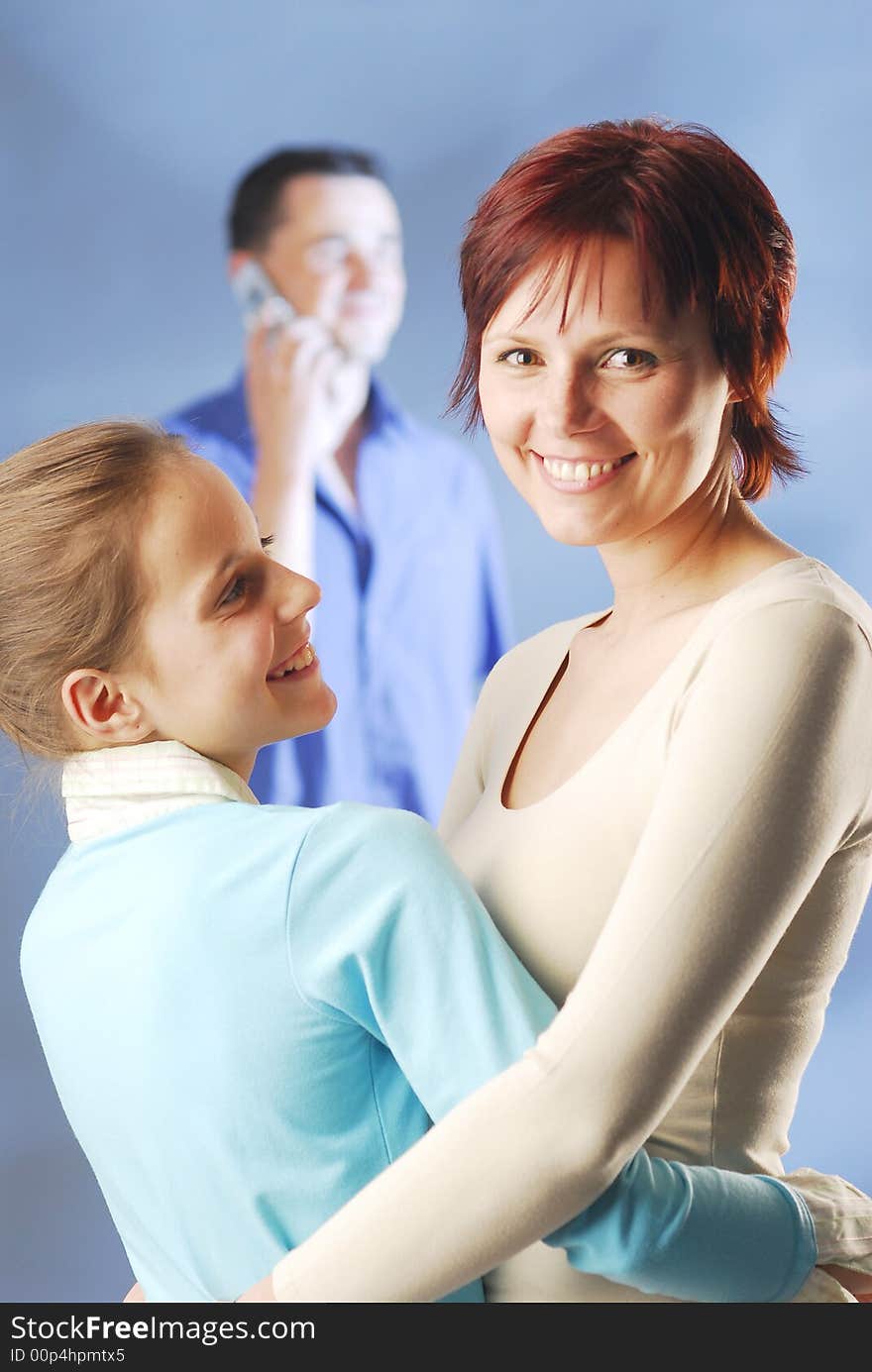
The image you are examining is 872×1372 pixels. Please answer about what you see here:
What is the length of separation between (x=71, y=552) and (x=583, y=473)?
1.27ft

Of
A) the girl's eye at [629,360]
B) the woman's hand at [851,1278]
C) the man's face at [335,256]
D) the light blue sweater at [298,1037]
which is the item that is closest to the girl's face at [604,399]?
the girl's eye at [629,360]

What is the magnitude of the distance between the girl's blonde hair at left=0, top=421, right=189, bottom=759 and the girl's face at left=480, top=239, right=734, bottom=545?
27 cm

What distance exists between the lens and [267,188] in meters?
3.51

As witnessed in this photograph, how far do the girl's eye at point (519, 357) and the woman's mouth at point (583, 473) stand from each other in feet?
0.25

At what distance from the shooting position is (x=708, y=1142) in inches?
43.8

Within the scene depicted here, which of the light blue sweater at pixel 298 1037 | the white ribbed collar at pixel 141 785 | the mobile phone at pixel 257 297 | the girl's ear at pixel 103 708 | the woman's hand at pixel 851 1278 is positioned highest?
the mobile phone at pixel 257 297

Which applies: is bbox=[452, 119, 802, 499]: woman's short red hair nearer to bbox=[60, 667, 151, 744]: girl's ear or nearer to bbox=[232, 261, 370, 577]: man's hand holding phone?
bbox=[60, 667, 151, 744]: girl's ear

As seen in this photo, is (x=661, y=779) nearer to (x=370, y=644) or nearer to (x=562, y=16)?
(x=370, y=644)

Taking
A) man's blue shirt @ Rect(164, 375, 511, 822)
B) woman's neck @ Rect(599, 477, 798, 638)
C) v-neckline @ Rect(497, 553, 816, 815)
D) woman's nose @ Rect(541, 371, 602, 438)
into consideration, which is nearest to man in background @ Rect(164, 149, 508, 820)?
man's blue shirt @ Rect(164, 375, 511, 822)

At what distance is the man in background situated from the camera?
343cm

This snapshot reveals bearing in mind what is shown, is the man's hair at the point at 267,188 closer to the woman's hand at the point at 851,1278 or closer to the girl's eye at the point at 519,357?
the girl's eye at the point at 519,357

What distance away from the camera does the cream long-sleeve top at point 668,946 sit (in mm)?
943

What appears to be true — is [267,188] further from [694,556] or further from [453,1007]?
[453,1007]

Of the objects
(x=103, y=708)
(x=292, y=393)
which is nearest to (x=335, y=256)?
(x=292, y=393)
